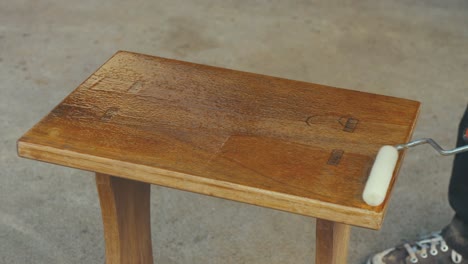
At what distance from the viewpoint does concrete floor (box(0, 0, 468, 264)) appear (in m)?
1.69

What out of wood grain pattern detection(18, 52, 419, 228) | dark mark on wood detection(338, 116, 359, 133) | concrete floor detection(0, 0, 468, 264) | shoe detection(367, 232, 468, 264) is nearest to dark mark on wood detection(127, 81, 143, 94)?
wood grain pattern detection(18, 52, 419, 228)

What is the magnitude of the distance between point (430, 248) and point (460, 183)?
18 centimetres

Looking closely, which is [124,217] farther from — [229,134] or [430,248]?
[430,248]

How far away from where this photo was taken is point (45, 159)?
3.44 ft

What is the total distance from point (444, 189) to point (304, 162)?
0.97 m

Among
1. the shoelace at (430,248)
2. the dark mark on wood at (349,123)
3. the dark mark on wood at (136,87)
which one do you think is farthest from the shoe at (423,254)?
the dark mark on wood at (136,87)

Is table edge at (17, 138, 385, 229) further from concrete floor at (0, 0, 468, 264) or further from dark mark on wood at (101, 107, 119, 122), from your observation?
concrete floor at (0, 0, 468, 264)

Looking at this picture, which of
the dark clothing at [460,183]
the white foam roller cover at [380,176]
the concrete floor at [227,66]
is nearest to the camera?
the white foam roller cover at [380,176]

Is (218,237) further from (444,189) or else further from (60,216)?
(444,189)

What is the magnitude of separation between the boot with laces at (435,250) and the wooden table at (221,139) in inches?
17.5

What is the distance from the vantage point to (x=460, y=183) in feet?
4.80

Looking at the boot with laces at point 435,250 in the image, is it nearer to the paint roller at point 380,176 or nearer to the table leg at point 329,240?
the table leg at point 329,240

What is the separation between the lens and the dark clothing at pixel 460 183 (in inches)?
56.8

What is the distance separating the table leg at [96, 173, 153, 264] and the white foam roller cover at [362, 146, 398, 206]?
0.41 m
